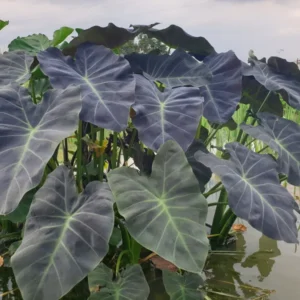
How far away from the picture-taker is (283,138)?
4.40 feet

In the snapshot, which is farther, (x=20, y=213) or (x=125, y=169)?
(x=20, y=213)

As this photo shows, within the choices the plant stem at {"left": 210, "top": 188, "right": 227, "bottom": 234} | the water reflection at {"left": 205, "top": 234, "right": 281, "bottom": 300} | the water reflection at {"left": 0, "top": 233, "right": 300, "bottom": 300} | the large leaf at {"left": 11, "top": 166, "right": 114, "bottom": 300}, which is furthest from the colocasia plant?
the plant stem at {"left": 210, "top": 188, "right": 227, "bottom": 234}

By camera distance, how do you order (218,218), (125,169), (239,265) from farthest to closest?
1. (218,218)
2. (239,265)
3. (125,169)

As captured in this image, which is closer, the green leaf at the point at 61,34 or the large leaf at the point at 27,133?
the large leaf at the point at 27,133

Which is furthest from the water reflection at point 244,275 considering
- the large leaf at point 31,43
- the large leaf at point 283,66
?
the large leaf at point 31,43

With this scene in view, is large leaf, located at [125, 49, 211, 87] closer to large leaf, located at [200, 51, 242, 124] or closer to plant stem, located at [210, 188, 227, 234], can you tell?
large leaf, located at [200, 51, 242, 124]

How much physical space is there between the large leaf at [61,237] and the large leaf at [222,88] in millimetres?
384

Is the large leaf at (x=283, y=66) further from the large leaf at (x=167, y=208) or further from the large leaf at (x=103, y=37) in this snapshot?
the large leaf at (x=167, y=208)

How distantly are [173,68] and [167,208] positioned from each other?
20.9 inches

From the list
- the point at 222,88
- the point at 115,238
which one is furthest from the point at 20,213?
the point at 222,88

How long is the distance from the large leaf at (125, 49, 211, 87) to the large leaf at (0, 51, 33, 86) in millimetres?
282

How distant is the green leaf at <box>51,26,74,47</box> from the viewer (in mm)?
1534

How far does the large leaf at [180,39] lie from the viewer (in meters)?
1.44

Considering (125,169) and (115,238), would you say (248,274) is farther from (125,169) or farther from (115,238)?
(125,169)
